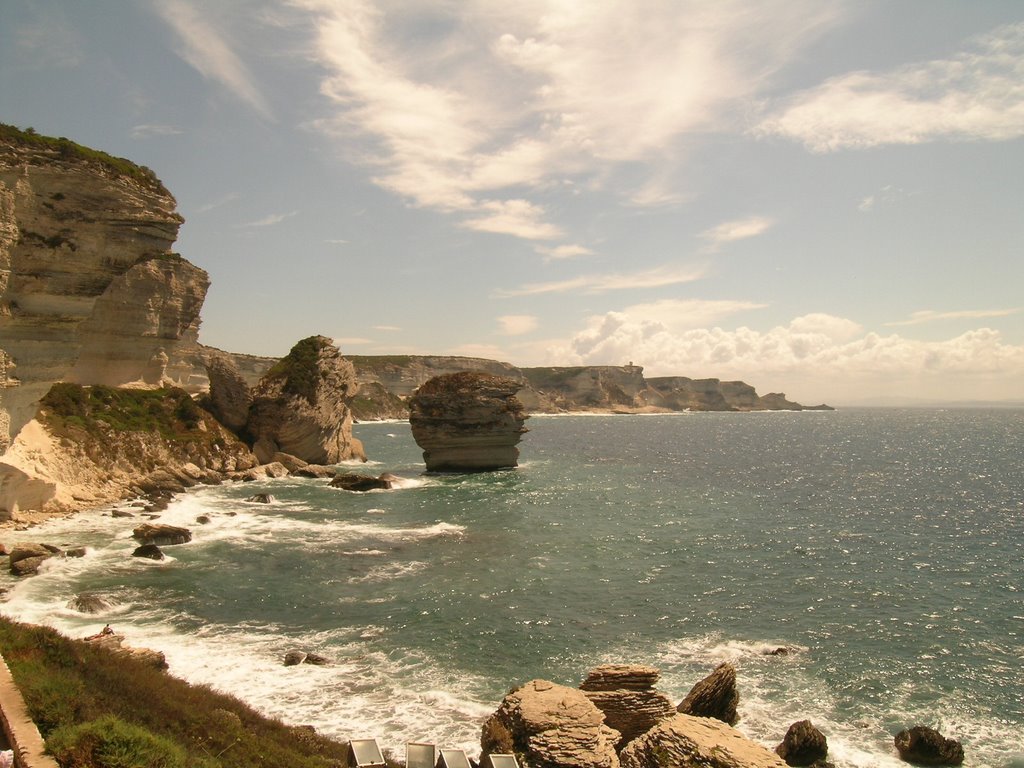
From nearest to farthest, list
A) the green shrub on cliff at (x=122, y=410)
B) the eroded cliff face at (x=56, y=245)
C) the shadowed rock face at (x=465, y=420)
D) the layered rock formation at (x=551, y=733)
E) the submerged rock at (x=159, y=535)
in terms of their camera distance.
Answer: the layered rock formation at (x=551, y=733)
the submerged rock at (x=159, y=535)
the eroded cliff face at (x=56, y=245)
the green shrub on cliff at (x=122, y=410)
the shadowed rock face at (x=465, y=420)

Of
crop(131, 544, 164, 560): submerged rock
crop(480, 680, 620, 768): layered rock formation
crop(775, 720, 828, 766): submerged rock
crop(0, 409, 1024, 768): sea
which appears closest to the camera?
crop(480, 680, 620, 768): layered rock formation

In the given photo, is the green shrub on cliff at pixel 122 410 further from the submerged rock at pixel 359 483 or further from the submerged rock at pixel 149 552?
the submerged rock at pixel 149 552

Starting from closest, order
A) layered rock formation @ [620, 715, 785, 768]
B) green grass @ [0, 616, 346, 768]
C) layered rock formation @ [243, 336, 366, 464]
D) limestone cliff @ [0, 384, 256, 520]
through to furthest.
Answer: green grass @ [0, 616, 346, 768]
layered rock formation @ [620, 715, 785, 768]
limestone cliff @ [0, 384, 256, 520]
layered rock formation @ [243, 336, 366, 464]

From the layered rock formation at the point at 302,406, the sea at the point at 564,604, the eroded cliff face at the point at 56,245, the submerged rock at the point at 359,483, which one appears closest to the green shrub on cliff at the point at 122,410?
the layered rock formation at the point at 302,406

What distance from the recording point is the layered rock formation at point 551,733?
12.0m

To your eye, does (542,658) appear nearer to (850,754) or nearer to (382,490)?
(850,754)

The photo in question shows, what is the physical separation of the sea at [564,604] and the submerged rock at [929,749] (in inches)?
16.1

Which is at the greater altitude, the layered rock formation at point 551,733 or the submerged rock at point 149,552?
the layered rock formation at point 551,733

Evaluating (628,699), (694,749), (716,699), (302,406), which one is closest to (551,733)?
(694,749)

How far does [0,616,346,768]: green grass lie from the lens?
9.23 metres

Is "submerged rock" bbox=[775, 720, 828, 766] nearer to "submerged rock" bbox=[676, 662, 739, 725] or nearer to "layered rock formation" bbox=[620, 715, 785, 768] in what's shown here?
"submerged rock" bbox=[676, 662, 739, 725]

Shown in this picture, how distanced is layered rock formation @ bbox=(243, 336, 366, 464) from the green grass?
50.5 meters

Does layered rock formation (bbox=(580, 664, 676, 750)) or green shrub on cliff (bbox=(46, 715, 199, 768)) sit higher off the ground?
green shrub on cliff (bbox=(46, 715, 199, 768))

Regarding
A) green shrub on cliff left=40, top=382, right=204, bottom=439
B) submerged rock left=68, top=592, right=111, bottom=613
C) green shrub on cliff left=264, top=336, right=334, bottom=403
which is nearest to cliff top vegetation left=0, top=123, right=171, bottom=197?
green shrub on cliff left=40, top=382, right=204, bottom=439
